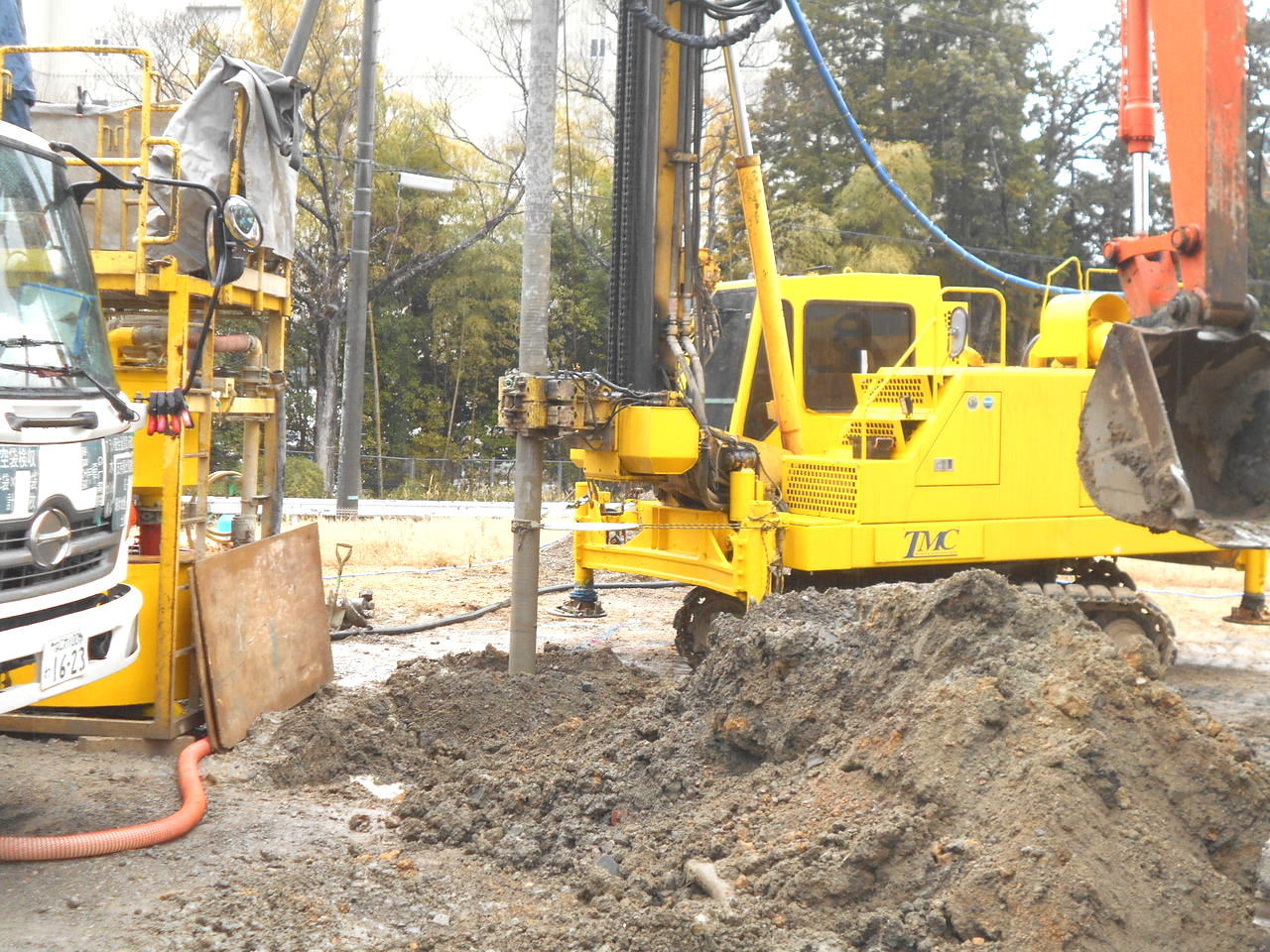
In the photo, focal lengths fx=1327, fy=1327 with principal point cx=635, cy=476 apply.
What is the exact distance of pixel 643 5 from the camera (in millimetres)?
8398

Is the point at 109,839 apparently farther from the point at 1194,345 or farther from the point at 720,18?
the point at 720,18

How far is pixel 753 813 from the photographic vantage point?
5.38m

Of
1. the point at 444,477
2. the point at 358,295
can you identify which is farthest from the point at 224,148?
the point at 444,477

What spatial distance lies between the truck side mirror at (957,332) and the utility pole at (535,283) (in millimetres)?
2983

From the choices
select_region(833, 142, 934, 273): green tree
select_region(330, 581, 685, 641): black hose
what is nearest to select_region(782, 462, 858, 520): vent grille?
select_region(330, 581, 685, 641): black hose

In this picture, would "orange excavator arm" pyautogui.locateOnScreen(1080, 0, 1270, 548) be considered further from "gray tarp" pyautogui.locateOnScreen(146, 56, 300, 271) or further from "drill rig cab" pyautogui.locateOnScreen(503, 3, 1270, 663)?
"gray tarp" pyautogui.locateOnScreen(146, 56, 300, 271)

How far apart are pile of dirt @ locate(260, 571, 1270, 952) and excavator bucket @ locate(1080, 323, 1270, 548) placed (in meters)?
0.86

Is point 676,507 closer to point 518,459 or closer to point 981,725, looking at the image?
point 518,459

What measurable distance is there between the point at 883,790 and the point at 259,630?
3967mm

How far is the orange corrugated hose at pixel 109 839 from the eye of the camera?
5309 millimetres

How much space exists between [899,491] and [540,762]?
3.35 meters

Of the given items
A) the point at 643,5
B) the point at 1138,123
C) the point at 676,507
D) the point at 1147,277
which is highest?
the point at 643,5

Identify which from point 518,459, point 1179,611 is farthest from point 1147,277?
point 1179,611

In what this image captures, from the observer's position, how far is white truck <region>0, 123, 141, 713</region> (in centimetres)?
485
